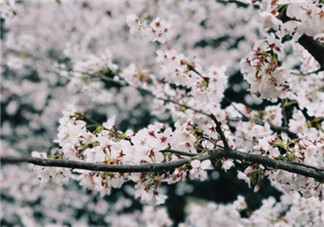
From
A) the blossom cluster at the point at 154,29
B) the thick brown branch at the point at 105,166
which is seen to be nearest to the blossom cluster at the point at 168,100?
the blossom cluster at the point at 154,29

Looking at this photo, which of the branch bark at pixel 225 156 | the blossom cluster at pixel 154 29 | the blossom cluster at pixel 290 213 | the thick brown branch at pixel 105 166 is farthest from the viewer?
the blossom cluster at pixel 290 213

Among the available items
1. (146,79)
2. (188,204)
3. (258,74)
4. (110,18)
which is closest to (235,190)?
(188,204)

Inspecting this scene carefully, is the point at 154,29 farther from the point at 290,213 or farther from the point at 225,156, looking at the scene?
the point at 290,213

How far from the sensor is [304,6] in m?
2.21

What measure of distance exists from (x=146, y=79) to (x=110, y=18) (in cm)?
602

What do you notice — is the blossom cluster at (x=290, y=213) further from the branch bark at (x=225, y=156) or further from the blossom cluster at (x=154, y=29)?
the blossom cluster at (x=154, y=29)

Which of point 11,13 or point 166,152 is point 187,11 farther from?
point 166,152

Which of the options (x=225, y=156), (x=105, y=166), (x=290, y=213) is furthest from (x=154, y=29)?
(x=290, y=213)

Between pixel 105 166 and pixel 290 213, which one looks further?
pixel 290 213

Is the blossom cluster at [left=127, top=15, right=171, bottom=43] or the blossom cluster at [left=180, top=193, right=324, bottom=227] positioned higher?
the blossom cluster at [left=127, top=15, right=171, bottom=43]

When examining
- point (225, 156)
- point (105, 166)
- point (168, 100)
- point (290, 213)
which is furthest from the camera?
point (290, 213)

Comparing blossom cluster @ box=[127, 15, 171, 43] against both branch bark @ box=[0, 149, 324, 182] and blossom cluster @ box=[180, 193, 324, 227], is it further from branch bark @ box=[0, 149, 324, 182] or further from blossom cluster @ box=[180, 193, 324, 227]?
blossom cluster @ box=[180, 193, 324, 227]

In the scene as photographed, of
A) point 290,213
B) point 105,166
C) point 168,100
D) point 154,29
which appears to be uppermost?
point 168,100

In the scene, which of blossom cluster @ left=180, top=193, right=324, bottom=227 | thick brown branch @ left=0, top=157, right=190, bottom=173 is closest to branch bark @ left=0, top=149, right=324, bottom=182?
thick brown branch @ left=0, top=157, right=190, bottom=173
